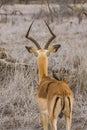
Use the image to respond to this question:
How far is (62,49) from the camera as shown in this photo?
981 cm

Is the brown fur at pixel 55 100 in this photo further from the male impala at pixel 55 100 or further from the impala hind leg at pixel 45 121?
the impala hind leg at pixel 45 121

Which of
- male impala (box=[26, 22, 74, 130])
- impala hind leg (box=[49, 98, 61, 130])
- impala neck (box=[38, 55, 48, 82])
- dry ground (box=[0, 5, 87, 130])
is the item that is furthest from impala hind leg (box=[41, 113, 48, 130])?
impala hind leg (box=[49, 98, 61, 130])

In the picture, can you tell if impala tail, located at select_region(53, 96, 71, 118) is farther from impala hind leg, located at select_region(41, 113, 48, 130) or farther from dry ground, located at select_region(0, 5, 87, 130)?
dry ground, located at select_region(0, 5, 87, 130)

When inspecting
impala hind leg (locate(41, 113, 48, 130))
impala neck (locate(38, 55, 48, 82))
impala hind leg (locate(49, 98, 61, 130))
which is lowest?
impala hind leg (locate(41, 113, 48, 130))

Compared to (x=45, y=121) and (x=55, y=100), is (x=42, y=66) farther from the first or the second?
(x=55, y=100)

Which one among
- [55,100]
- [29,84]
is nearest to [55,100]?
[55,100]

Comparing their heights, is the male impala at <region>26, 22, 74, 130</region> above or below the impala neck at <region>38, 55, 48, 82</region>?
below

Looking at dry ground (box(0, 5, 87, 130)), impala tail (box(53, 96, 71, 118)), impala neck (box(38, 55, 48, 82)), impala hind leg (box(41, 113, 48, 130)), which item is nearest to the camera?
impala tail (box(53, 96, 71, 118))

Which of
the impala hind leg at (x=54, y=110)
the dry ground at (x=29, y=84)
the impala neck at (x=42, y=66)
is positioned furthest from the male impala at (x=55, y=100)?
the dry ground at (x=29, y=84)

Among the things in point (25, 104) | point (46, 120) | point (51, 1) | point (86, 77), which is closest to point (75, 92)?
point (86, 77)

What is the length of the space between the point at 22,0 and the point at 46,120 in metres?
19.4

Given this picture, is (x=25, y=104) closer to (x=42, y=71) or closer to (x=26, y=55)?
(x=42, y=71)

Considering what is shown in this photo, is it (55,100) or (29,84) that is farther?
(29,84)

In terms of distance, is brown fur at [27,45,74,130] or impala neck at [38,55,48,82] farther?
impala neck at [38,55,48,82]
